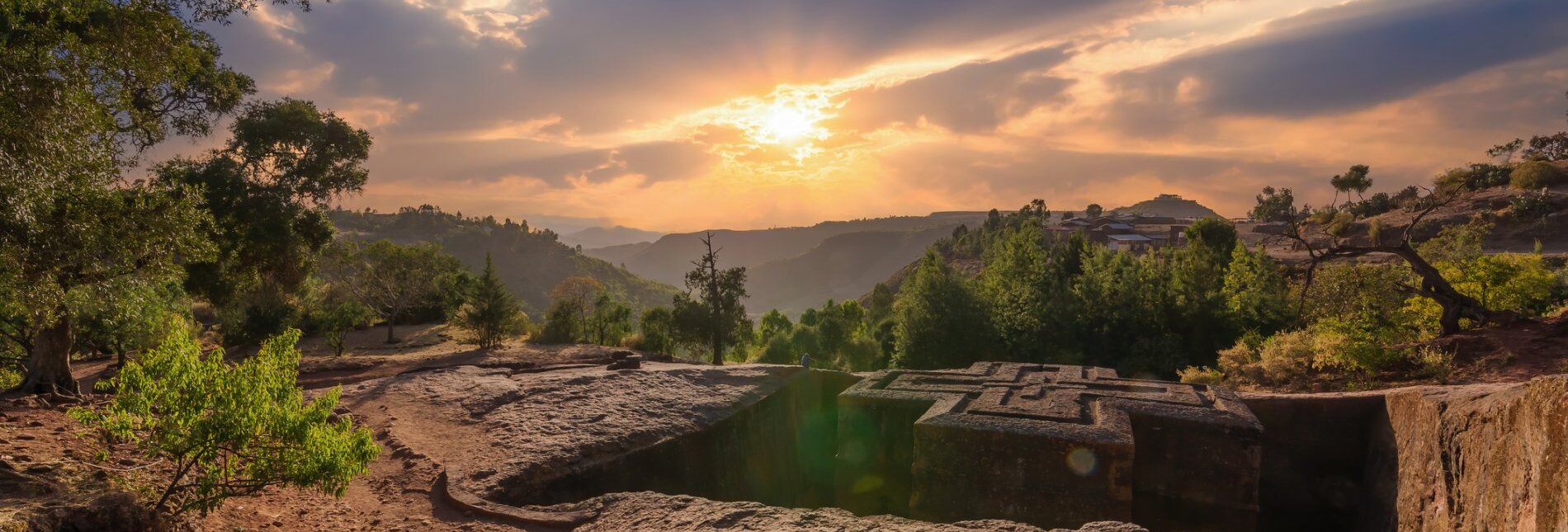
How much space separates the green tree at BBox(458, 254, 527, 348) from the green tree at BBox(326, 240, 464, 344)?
400 centimetres

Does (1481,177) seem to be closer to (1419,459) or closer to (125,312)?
(1419,459)

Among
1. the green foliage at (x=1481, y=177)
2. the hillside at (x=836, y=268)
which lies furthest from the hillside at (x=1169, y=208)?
the green foliage at (x=1481, y=177)

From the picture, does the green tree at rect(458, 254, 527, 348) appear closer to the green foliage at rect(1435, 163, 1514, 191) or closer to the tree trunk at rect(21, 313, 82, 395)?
the tree trunk at rect(21, 313, 82, 395)

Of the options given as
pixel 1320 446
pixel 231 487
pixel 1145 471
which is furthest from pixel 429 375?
pixel 1320 446

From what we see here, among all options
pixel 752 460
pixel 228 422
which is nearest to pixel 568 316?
pixel 752 460

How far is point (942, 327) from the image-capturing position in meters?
25.6

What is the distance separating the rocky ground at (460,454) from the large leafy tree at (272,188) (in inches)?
126

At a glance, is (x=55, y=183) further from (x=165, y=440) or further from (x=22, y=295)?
(x=165, y=440)

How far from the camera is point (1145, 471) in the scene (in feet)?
26.9

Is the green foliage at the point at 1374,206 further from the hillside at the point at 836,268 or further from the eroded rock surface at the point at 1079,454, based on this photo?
the hillside at the point at 836,268

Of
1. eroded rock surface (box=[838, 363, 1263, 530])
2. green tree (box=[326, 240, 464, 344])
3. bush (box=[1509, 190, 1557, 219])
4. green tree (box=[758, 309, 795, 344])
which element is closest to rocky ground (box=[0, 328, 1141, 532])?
eroded rock surface (box=[838, 363, 1263, 530])

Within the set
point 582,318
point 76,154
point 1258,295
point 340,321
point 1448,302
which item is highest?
point 76,154

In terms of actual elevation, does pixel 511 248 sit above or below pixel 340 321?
above

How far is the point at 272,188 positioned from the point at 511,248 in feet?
260
